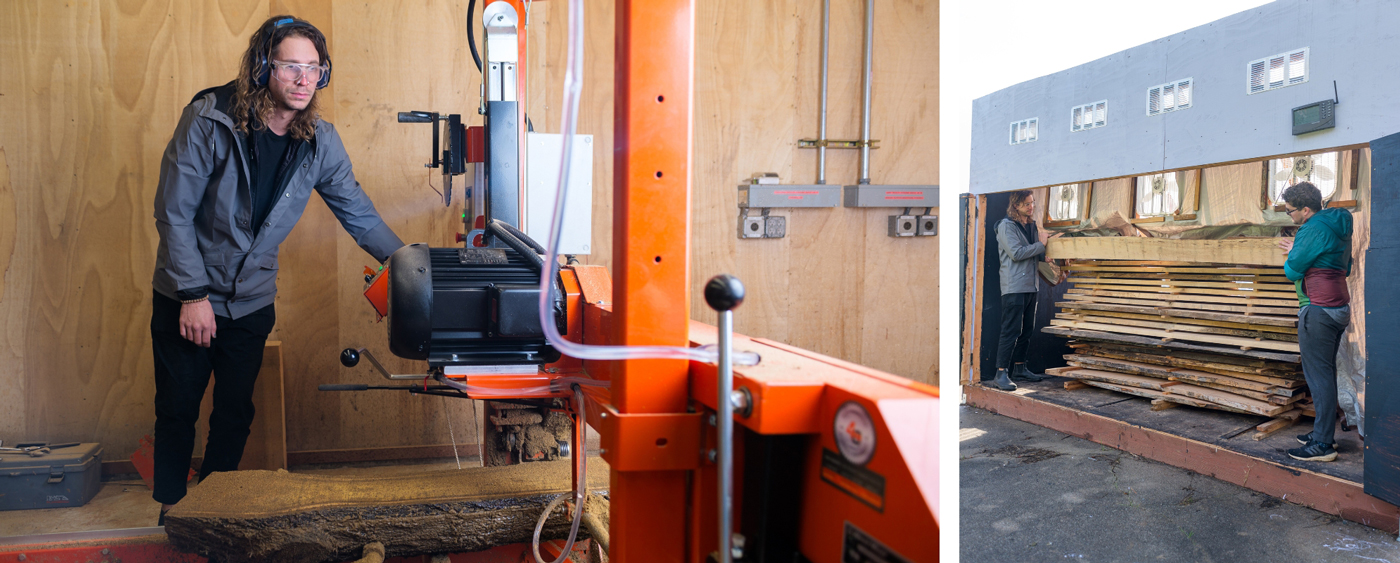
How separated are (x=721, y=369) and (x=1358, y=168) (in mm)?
4261

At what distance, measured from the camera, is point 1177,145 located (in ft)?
13.6

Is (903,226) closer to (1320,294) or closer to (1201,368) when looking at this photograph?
(1320,294)

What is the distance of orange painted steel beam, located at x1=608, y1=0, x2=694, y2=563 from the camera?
0.91 m

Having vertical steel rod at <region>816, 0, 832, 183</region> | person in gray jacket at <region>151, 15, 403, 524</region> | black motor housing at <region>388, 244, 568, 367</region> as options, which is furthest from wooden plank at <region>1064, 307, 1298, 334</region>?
person in gray jacket at <region>151, 15, 403, 524</region>

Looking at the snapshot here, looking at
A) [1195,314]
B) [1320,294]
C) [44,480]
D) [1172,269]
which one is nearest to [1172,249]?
[1172,269]

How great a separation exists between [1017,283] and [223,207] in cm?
464

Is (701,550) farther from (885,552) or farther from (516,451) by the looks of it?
(516,451)

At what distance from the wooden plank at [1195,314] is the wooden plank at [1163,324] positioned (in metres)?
0.05

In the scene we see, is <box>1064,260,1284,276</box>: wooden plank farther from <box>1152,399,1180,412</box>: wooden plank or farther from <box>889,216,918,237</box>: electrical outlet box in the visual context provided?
<box>889,216,918,237</box>: electrical outlet box

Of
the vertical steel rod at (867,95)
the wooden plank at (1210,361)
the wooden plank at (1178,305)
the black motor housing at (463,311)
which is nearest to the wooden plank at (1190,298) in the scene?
the wooden plank at (1178,305)

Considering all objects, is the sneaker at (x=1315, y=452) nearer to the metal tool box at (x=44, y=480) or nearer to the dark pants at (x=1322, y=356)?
the dark pants at (x=1322, y=356)

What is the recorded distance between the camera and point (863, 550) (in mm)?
713

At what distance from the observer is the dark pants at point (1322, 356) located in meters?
3.38

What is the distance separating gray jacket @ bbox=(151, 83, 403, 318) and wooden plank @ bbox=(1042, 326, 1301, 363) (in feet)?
15.9
